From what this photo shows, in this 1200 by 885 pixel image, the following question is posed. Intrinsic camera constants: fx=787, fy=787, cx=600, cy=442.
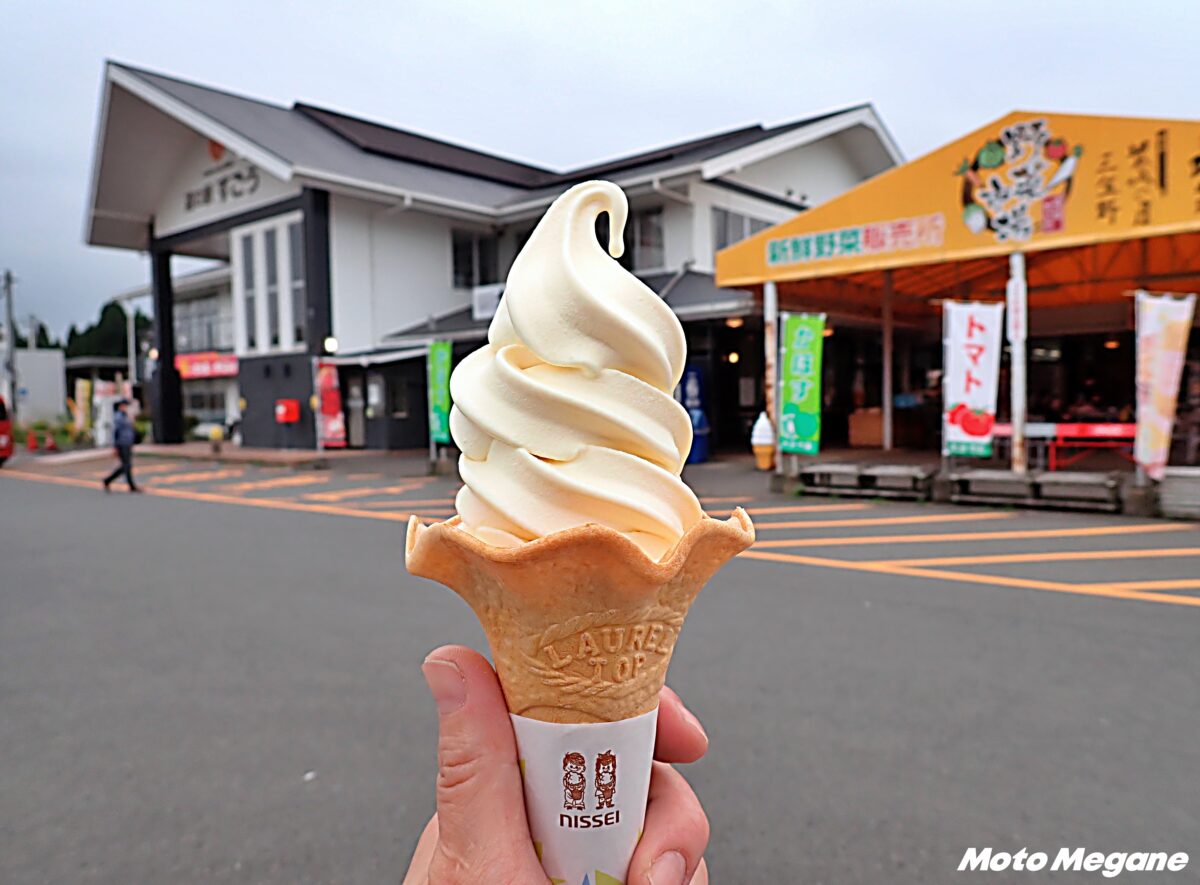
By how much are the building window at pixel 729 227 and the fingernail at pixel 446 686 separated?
16389 millimetres

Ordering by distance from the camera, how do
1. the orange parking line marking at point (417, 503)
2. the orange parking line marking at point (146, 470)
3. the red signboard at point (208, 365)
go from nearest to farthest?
the orange parking line marking at point (417, 503), the orange parking line marking at point (146, 470), the red signboard at point (208, 365)

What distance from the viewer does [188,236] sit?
22.2 meters

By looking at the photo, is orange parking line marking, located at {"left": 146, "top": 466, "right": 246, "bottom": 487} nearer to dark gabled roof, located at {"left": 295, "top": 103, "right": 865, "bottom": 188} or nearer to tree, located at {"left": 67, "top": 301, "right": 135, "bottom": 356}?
dark gabled roof, located at {"left": 295, "top": 103, "right": 865, "bottom": 188}

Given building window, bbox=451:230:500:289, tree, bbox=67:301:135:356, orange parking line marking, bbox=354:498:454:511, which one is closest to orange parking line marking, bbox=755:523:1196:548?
orange parking line marking, bbox=354:498:454:511

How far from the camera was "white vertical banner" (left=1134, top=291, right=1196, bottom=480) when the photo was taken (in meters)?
8.17

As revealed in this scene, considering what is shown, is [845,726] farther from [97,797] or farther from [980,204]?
[980,204]

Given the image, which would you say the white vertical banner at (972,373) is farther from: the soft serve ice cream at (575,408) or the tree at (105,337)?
the tree at (105,337)

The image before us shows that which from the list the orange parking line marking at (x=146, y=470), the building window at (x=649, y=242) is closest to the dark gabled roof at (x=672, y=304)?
the building window at (x=649, y=242)

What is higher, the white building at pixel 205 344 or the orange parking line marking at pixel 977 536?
the white building at pixel 205 344

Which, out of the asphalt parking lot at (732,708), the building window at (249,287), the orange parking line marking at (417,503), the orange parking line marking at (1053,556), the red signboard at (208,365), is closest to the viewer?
the asphalt parking lot at (732,708)

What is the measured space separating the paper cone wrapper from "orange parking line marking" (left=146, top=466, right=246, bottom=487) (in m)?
15.0

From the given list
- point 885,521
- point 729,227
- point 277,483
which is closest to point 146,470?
point 277,483

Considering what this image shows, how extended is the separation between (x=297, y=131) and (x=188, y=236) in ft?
16.0

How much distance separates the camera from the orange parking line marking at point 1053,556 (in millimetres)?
6645
